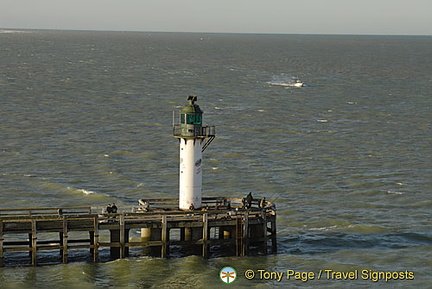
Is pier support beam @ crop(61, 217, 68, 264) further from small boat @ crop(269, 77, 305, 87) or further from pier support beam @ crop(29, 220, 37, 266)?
small boat @ crop(269, 77, 305, 87)

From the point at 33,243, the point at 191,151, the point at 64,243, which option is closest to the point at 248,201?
the point at 191,151

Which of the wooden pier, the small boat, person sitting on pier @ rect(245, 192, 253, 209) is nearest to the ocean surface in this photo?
the wooden pier

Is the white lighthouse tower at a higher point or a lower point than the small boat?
higher

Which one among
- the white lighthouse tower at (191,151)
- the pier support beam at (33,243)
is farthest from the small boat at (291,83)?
the pier support beam at (33,243)

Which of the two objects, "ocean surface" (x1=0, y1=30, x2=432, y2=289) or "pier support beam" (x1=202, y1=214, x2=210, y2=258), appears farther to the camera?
"ocean surface" (x1=0, y1=30, x2=432, y2=289)

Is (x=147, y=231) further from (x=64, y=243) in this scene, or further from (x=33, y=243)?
(x=33, y=243)

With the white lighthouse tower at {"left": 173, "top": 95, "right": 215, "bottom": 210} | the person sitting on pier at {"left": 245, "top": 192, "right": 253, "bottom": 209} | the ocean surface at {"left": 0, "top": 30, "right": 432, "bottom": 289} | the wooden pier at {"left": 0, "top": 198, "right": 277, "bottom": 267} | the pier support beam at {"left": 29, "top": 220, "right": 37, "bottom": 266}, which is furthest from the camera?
the person sitting on pier at {"left": 245, "top": 192, "right": 253, "bottom": 209}

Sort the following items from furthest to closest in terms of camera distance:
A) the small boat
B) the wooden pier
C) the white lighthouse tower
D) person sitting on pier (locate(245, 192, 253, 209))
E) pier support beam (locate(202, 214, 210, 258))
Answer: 1. the small boat
2. person sitting on pier (locate(245, 192, 253, 209))
3. the white lighthouse tower
4. pier support beam (locate(202, 214, 210, 258))
5. the wooden pier

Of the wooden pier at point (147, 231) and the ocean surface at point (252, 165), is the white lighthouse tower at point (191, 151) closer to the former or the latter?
the wooden pier at point (147, 231)
